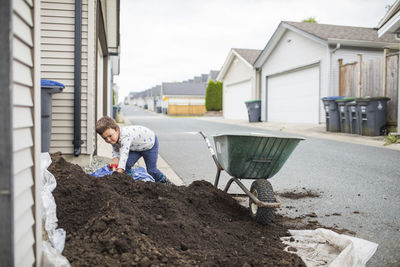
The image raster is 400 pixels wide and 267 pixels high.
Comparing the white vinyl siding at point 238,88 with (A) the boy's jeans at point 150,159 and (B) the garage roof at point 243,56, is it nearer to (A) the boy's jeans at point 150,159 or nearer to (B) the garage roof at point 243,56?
(B) the garage roof at point 243,56

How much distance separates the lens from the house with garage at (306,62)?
53.2 ft

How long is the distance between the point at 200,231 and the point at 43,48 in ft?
13.3

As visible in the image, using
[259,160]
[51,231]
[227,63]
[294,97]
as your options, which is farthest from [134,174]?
[227,63]

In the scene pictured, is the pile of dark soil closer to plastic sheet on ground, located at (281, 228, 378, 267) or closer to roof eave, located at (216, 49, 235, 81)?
plastic sheet on ground, located at (281, 228, 378, 267)

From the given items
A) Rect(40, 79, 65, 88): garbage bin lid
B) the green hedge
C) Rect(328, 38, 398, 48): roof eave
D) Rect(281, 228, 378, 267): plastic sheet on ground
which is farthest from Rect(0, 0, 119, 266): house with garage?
the green hedge

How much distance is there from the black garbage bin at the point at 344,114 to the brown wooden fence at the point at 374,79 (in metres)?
1.24

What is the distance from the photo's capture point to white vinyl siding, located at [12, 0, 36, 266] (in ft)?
5.02

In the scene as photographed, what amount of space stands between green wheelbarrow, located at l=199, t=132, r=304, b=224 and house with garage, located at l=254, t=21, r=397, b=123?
13349 mm

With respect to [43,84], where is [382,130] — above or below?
below

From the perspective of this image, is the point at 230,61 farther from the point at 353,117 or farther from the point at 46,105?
the point at 46,105

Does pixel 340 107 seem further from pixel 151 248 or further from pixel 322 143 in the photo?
pixel 151 248

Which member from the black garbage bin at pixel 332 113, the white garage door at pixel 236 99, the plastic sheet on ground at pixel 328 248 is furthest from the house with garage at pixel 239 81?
the plastic sheet on ground at pixel 328 248

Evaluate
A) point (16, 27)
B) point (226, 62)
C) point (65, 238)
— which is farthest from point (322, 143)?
point (226, 62)

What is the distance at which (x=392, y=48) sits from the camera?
57.0 feet
